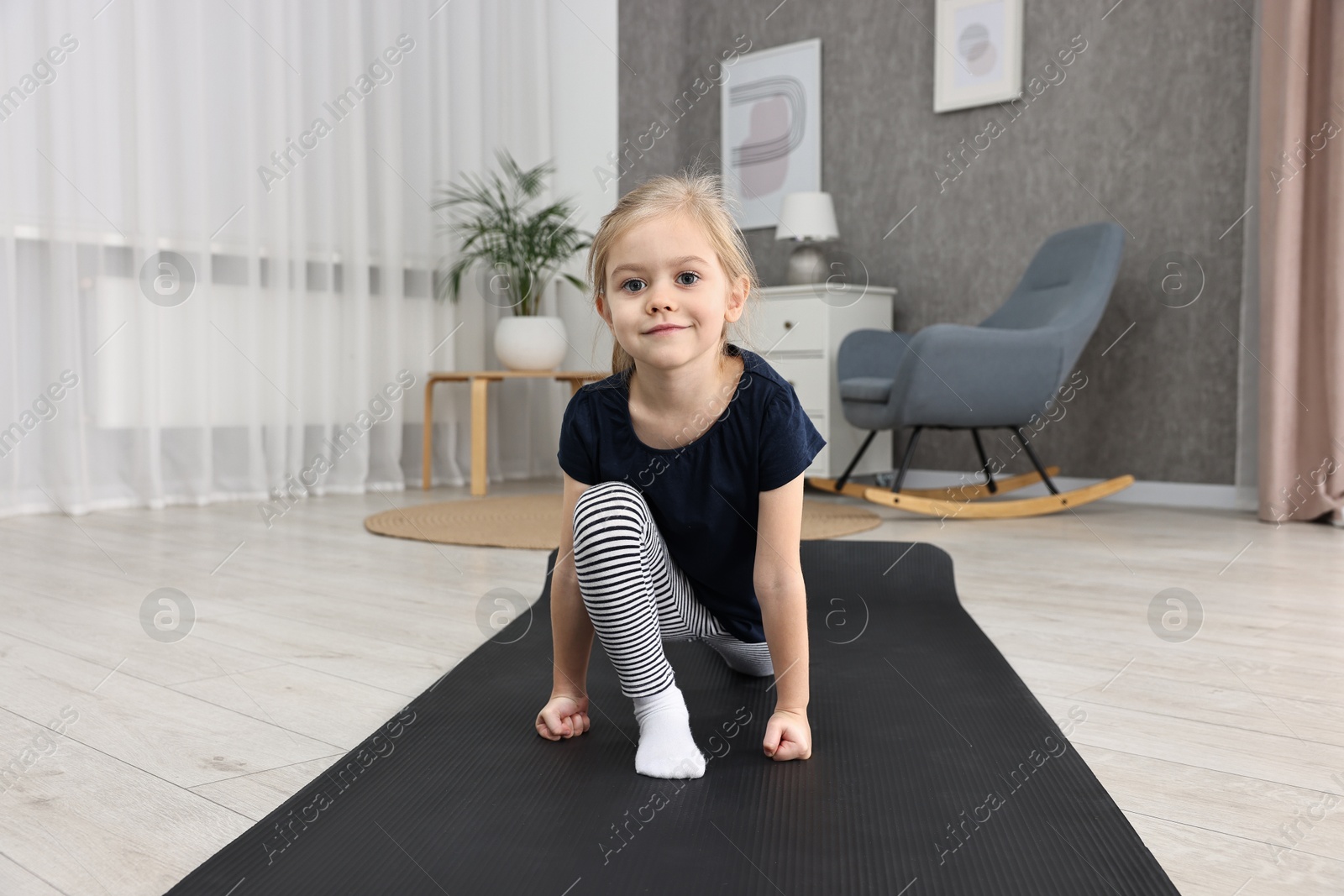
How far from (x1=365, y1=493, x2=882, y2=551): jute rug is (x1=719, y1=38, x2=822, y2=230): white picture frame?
1.38 meters

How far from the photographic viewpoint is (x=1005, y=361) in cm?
295

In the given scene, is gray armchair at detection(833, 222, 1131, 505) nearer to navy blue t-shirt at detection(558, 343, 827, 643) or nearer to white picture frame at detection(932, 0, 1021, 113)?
white picture frame at detection(932, 0, 1021, 113)

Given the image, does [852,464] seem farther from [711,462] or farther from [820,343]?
[711,462]

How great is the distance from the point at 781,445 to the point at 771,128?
3332mm

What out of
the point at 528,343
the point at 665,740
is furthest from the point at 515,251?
the point at 665,740

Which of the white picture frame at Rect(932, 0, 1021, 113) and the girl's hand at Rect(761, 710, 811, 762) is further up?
the white picture frame at Rect(932, 0, 1021, 113)

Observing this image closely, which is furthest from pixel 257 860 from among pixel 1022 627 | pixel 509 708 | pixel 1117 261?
pixel 1117 261

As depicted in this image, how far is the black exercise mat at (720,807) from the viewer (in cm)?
75

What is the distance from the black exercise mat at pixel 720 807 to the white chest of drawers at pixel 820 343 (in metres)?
2.27

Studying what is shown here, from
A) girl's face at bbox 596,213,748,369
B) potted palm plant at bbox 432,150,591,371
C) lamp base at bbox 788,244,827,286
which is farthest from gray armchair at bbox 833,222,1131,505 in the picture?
girl's face at bbox 596,213,748,369

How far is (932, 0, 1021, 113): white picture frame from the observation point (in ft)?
11.5

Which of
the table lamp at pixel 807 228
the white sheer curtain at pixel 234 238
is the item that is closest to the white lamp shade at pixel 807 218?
the table lamp at pixel 807 228

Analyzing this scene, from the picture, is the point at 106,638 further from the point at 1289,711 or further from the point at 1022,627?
the point at 1289,711

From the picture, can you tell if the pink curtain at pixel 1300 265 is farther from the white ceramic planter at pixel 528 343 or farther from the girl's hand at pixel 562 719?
the girl's hand at pixel 562 719
